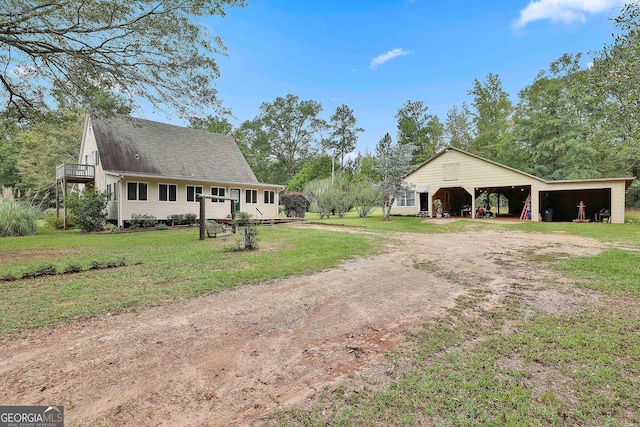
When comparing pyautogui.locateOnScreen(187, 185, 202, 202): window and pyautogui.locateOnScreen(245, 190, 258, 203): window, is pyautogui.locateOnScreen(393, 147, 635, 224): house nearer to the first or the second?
pyautogui.locateOnScreen(245, 190, 258, 203): window

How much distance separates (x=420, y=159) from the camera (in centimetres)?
3988

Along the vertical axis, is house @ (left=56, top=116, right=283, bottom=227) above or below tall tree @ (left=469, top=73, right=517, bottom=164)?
below

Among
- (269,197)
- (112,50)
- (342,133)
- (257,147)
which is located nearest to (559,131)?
(269,197)

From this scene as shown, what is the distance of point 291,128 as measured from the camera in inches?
1740

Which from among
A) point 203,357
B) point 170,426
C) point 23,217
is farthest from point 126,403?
point 23,217

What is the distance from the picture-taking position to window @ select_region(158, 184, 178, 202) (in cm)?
1662

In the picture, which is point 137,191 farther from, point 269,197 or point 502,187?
point 502,187

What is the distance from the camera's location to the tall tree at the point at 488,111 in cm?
3334

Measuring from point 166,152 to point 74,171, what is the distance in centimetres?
527

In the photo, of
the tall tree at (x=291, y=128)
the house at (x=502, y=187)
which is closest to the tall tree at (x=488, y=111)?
the house at (x=502, y=187)

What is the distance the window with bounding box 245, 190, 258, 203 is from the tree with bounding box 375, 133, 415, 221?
885cm

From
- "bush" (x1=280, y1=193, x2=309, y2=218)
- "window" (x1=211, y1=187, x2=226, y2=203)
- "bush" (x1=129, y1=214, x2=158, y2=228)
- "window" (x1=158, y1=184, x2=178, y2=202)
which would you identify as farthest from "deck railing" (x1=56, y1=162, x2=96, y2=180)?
"bush" (x1=280, y1=193, x2=309, y2=218)

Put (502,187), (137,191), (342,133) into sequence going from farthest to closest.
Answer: (342,133) < (502,187) < (137,191)

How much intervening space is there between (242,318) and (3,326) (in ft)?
9.16
